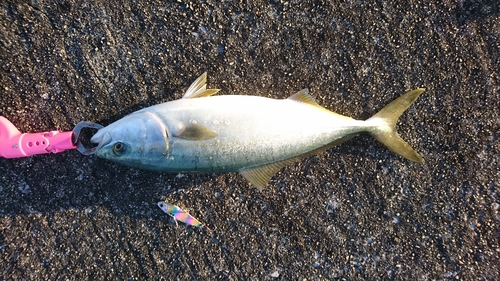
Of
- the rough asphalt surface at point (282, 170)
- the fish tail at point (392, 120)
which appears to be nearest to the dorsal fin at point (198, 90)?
the rough asphalt surface at point (282, 170)

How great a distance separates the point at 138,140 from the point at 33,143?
841 millimetres

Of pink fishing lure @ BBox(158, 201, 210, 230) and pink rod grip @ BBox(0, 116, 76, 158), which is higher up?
pink rod grip @ BBox(0, 116, 76, 158)

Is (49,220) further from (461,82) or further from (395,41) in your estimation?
(461,82)

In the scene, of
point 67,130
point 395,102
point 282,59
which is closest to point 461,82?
point 395,102

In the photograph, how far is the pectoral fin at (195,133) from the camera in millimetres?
2090

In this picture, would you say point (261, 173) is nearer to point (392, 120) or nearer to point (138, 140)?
point (138, 140)

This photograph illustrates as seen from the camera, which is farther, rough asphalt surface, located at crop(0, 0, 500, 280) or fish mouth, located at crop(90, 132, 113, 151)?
rough asphalt surface, located at crop(0, 0, 500, 280)

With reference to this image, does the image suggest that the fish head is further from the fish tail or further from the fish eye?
the fish tail

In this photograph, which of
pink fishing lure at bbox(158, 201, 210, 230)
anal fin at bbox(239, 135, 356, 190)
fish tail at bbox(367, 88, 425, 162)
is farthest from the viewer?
pink fishing lure at bbox(158, 201, 210, 230)

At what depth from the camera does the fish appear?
209 cm

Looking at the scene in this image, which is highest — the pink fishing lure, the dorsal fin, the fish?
the dorsal fin

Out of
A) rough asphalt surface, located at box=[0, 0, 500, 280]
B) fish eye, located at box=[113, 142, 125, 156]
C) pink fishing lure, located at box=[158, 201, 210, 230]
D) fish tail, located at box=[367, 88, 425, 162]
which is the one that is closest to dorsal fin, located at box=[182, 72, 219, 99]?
rough asphalt surface, located at box=[0, 0, 500, 280]

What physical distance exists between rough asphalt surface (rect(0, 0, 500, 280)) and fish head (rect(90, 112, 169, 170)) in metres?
0.44

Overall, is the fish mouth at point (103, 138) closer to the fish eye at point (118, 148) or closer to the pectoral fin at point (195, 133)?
the fish eye at point (118, 148)
